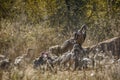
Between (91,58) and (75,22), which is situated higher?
(91,58)

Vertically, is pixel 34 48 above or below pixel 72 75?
below

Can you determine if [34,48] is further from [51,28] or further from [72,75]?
[72,75]

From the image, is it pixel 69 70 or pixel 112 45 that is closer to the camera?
pixel 69 70

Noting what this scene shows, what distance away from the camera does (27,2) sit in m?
14.5

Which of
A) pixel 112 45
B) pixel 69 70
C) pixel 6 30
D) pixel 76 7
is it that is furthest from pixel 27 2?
pixel 69 70

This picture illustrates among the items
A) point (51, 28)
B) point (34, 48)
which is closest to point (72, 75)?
point (34, 48)

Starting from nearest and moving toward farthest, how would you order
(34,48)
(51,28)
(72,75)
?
(72,75)
(34,48)
(51,28)

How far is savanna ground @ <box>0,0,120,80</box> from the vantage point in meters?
4.72

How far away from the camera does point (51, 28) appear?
32.7 feet

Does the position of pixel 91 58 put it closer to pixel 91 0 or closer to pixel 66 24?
pixel 66 24

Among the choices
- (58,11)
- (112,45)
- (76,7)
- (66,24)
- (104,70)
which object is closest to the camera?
(104,70)

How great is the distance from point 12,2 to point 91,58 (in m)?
10.2

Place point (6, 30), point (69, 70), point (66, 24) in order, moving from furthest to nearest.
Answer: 1. point (66, 24)
2. point (6, 30)
3. point (69, 70)

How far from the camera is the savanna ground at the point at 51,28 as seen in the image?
472cm
